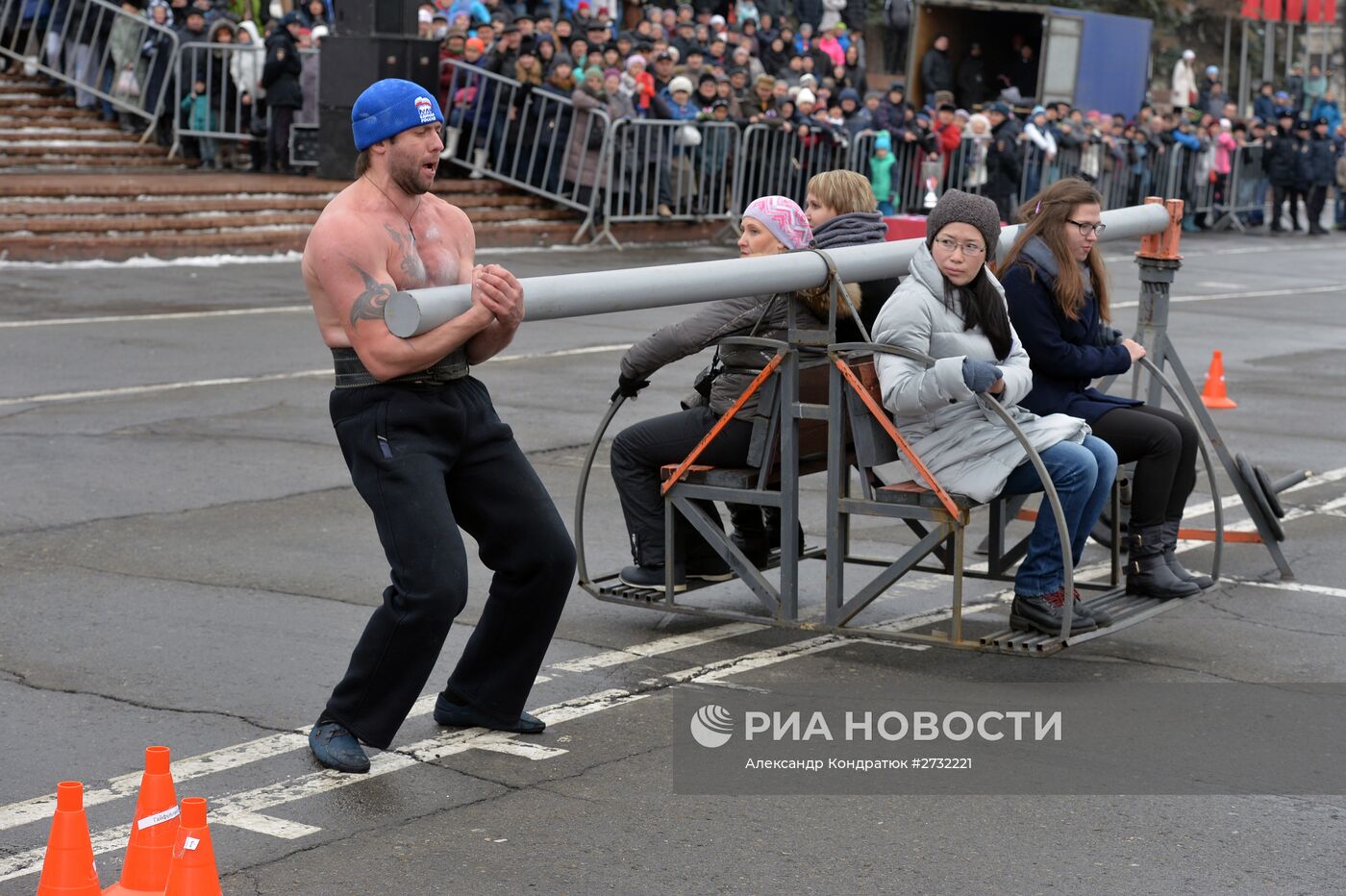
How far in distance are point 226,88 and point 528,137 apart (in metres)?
3.61

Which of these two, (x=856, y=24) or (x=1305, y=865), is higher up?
(x=856, y=24)

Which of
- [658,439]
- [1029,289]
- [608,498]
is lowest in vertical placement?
[608,498]

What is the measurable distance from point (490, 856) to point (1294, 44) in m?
52.9

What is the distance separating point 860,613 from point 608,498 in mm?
2404

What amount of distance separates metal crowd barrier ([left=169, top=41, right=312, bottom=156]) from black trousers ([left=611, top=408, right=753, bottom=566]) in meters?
16.2

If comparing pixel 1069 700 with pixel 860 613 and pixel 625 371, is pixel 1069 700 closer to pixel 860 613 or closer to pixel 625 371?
pixel 860 613

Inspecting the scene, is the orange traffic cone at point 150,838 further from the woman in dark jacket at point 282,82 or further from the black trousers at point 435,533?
the woman in dark jacket at point 282,82

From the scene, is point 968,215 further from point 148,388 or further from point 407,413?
point 148,388

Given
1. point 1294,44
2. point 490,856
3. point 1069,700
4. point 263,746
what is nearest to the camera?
point 490,856

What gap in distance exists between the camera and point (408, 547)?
16.6 feet

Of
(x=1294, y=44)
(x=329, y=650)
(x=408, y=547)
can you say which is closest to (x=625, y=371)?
(x=329, y=650)

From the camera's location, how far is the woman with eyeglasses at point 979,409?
631 centimetres

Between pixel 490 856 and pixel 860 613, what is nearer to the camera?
pixel 490 856

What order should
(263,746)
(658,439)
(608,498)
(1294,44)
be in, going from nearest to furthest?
(263,746), (658,439), (608,498), (1294,44)
